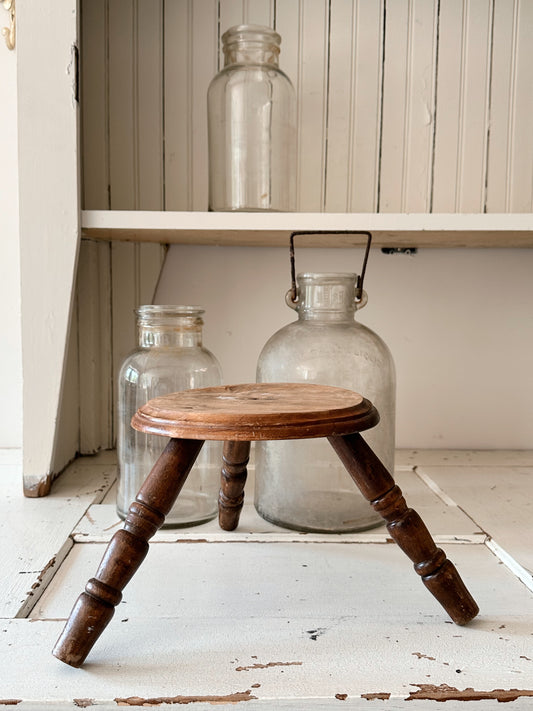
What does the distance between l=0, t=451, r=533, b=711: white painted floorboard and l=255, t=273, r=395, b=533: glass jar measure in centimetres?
5

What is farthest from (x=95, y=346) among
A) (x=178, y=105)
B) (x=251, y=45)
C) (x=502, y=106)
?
(x=502, y=106)

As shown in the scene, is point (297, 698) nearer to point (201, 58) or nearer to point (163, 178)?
point (163, 178)

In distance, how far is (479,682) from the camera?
467 mm

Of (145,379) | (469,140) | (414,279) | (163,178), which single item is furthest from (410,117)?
(145,379)

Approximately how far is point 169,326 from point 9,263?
1.39 ft

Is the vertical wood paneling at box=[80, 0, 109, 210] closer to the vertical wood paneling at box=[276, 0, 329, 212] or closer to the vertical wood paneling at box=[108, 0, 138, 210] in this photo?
the vertical wood paneling at box=[108, 0, 138, 210]

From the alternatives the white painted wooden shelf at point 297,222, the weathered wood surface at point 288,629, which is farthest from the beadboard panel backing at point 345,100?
the weathered wood surface at point 288,629

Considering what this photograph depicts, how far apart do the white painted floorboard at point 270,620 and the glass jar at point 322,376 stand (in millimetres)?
54

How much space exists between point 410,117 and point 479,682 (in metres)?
0.87

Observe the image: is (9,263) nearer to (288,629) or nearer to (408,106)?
(408,106)

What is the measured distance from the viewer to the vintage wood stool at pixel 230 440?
0.51 meters

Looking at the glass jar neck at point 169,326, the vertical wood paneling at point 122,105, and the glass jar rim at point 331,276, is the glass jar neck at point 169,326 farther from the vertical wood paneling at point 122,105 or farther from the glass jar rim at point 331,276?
the vertical wood paneling at point 122,105

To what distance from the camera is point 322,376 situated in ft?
2.72

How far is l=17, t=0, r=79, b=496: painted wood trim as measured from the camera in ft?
2.68
